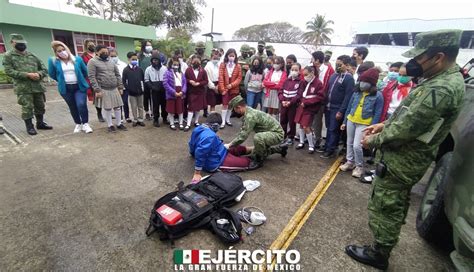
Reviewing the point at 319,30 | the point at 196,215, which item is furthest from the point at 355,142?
the point at 319,30

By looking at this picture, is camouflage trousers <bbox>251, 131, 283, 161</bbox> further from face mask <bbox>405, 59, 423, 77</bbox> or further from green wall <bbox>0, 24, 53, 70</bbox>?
green wall <bbox>0, 24, 53, 70</bbox>

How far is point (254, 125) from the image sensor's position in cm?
418

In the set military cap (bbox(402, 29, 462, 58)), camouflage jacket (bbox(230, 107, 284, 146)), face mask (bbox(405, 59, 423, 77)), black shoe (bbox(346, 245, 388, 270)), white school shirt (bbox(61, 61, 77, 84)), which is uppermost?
military cap (bbox(402, 29, 462, 58))

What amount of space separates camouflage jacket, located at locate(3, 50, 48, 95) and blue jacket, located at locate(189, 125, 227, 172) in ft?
12.4

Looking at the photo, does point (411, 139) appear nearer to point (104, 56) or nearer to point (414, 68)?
point (414, 68)

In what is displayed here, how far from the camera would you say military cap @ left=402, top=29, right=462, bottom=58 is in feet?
A: 5.87

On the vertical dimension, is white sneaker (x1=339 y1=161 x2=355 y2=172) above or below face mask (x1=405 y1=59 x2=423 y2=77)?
below

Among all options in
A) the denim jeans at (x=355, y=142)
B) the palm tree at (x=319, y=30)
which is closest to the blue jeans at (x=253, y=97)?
the denim jeans at (x=355, y=142)

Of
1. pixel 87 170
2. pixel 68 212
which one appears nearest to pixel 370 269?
pixel 68 212

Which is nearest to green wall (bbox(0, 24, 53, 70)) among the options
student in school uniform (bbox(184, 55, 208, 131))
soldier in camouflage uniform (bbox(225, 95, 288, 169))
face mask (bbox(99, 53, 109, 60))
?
face mask (bbox(99, 53, 109, 60))

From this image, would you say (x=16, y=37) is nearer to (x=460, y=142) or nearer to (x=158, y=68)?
(x=158, y=68)

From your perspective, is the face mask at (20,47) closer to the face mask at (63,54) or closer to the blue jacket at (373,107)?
the face mask at (63,54)

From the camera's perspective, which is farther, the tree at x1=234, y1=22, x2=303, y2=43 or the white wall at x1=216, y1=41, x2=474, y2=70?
the tree at x1=234, y1=22, x2=303, y2=43

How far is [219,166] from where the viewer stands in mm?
3828
